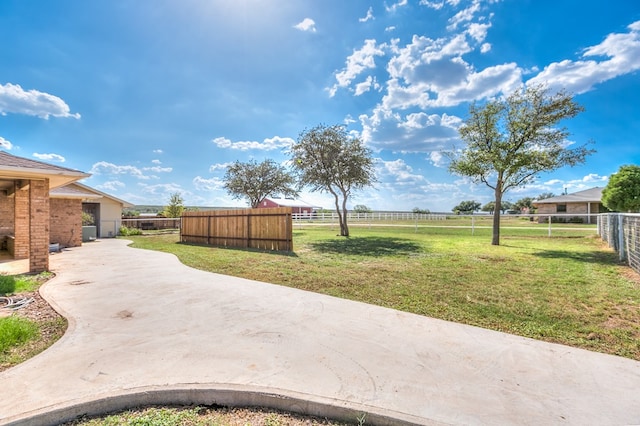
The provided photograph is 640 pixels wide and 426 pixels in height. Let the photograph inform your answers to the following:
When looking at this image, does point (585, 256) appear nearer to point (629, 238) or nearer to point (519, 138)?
point (629, 238)

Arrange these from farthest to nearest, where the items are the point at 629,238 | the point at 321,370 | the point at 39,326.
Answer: the point at 629,238 → the point at 39,326 → the point at 321,370

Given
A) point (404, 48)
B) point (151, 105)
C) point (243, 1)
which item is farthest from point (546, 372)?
point (151, 105)

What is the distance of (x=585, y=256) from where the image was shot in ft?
29.0

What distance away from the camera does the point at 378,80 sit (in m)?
15.4

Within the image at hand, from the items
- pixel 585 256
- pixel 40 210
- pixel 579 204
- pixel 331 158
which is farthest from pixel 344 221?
pixel 579 204

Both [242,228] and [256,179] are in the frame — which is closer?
[242,228]

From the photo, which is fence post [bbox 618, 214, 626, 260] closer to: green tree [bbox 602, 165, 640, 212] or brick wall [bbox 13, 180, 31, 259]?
green tree [bbox 602, 165, 640, 212]

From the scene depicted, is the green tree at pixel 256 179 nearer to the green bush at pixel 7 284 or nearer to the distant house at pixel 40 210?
the distant house at pixel 40 210

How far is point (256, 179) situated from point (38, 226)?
20231 mm

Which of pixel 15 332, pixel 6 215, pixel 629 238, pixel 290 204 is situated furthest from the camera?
pixel 290 204

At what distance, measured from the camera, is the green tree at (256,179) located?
26.7m

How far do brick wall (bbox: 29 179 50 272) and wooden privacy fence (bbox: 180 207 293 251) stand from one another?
656cm

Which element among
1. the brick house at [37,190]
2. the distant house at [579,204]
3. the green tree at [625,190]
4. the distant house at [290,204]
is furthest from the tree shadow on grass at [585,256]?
the distant house at [290,204]

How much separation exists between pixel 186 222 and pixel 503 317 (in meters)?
15.4
